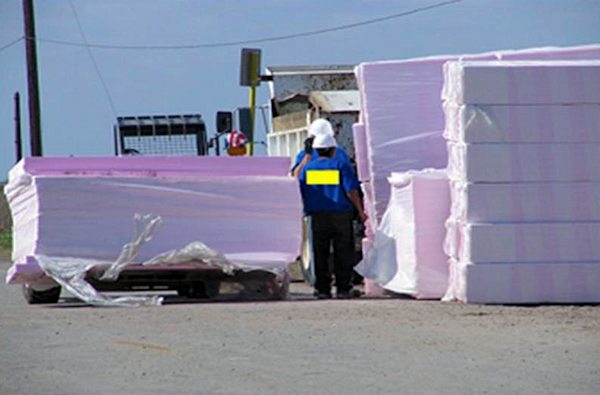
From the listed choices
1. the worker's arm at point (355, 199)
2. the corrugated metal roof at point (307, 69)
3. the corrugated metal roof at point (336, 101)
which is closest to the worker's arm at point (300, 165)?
the worker's arm at point (355, 199)

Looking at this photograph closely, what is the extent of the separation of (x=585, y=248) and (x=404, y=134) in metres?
3.10

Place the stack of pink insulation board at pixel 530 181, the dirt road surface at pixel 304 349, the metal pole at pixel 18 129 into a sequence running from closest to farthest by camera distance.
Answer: the dirt road surface at pixel 304 349
the stack of pink insulation board at pixel 530 181
the metal pole at pixel 18 129

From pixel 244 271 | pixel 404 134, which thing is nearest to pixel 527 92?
pixel 404 134

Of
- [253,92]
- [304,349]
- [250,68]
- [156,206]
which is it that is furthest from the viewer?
[253,92]

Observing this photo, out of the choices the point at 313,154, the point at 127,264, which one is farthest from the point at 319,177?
the point at 127,264

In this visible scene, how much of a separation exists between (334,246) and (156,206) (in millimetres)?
2138

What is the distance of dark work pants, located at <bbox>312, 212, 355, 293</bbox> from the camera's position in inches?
639

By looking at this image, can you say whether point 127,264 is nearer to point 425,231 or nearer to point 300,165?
point 300,165

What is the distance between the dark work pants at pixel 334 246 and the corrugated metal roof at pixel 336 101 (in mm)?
4246

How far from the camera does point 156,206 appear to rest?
15.5m

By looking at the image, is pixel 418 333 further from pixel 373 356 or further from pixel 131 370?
pixel 131 370

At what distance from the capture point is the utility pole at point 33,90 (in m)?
35.7

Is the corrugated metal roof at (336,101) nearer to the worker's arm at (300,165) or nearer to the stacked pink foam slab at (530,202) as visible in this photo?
the worker's arm at (300,165)

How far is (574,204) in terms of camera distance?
14.4 m
